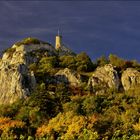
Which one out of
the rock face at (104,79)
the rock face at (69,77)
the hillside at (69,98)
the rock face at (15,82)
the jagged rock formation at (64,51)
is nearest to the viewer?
the hillside at (69,98)

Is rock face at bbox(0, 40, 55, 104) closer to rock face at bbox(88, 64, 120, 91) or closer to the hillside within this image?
the hillside

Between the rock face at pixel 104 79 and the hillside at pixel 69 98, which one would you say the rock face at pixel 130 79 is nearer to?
the hillside at pixel 69 98

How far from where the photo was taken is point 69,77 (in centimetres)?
12238

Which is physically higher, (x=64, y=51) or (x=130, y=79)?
(x=64, y=51)

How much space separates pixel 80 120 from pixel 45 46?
172ft

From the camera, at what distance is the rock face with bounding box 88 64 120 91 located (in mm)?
120000

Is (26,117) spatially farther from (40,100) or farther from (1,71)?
(1,71)

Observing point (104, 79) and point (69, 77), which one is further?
point (69, 77)

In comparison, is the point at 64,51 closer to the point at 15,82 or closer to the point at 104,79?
the point at 104,79

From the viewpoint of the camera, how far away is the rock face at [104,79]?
120000 millimetres

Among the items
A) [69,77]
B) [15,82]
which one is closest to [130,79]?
[69,77]

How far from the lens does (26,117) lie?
104 metres

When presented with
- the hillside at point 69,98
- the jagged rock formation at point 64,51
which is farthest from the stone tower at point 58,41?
the hillside at point 69,98

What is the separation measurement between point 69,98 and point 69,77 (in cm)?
1035
